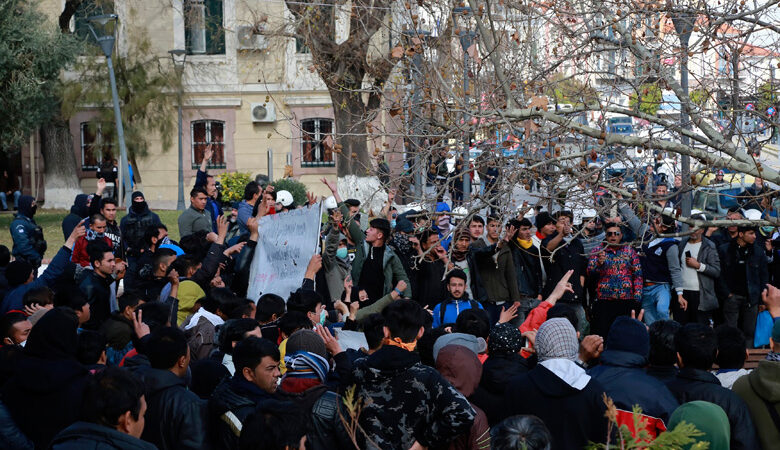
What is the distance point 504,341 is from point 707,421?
1447 millimetres

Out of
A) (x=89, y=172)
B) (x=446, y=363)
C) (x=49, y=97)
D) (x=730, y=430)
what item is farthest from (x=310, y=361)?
(x=89, y=172)

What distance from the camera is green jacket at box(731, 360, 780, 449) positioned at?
201 inches

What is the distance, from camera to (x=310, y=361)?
5281mm

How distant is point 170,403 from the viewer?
510cm

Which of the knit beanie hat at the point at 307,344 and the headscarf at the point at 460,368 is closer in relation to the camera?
the headscarf at the point at 460,368

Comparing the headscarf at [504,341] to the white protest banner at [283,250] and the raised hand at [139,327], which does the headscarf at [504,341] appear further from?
the white protest banner at [283,250]

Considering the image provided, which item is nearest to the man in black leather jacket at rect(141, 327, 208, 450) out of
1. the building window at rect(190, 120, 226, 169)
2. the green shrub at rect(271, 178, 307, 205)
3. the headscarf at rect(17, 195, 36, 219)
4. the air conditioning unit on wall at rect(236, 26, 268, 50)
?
the headscarf at rect(17, 195, 36, 219)

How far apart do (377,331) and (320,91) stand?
2526 centimetres

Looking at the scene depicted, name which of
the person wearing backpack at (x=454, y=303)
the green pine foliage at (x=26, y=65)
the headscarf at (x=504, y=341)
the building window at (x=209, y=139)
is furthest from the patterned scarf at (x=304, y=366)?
the building window at (x=209, y=139)

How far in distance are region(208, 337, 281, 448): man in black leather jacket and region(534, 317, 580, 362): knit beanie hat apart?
57.7 inches

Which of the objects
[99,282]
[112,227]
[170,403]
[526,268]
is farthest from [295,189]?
[170,403]

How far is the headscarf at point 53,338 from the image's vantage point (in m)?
5.55

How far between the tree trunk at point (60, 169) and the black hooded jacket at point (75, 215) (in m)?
15.2

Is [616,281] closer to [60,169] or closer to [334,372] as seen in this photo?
[334,372]
